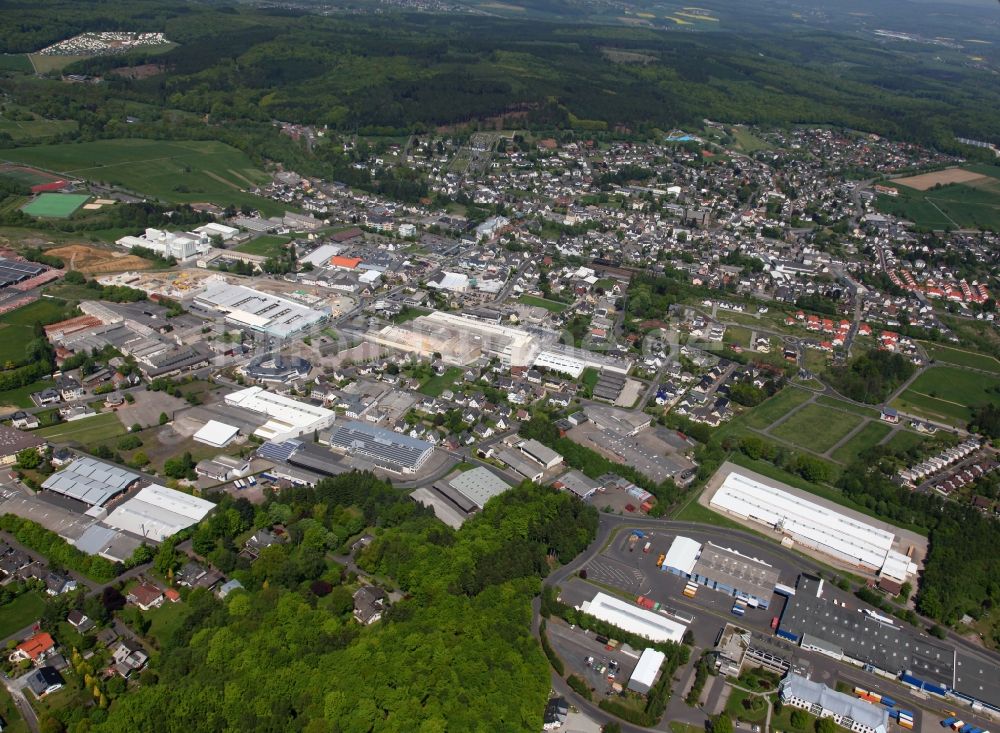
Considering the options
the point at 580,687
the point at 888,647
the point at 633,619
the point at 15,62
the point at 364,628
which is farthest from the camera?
the point at 15,62

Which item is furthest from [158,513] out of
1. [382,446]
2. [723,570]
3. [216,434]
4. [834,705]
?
[834,705]

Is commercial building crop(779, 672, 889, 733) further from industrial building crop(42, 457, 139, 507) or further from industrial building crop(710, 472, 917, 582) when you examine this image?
industrial building crop(42, 457, 139, 507)

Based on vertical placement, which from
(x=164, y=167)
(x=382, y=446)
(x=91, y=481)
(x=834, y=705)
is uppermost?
(x=834, y=705)

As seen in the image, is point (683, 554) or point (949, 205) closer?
point (683, 554)

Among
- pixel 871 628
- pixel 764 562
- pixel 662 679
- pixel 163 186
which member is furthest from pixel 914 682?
pixel 163 186

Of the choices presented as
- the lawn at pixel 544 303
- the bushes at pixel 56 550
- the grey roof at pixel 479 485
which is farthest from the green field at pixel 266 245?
the bushes at pixel 56 550

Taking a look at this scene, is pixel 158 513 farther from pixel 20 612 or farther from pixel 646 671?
pixel 646 671
